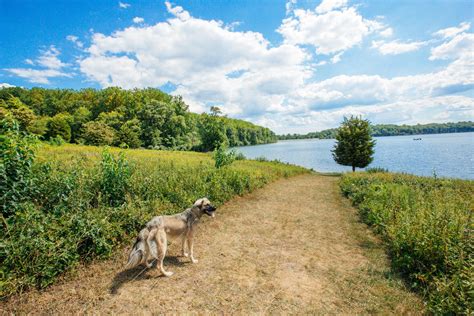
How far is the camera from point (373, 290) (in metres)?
4.01

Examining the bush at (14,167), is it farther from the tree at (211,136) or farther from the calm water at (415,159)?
the tree at (211,136)

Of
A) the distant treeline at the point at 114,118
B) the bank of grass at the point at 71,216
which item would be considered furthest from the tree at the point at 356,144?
the bank of grass at the point at 71,216

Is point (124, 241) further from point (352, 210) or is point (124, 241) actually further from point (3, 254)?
point (352, 210)

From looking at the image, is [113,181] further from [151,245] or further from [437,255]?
[437,255]

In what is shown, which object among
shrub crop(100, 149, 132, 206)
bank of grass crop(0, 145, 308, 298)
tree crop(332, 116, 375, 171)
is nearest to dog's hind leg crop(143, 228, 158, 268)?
bank of grass crop(0, 145, 308, 298)

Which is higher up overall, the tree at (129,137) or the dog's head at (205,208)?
the tree at (129,137)

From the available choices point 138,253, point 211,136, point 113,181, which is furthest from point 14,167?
point 211,136

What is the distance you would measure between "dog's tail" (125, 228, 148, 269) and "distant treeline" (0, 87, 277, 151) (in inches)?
1126

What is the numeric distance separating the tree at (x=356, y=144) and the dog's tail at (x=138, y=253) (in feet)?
86.1

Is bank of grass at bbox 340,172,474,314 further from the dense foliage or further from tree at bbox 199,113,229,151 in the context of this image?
tree at bbox 199,113,229,151

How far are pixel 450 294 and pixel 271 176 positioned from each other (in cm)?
1335

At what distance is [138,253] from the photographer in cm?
390

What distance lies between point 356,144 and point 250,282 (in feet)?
83.9

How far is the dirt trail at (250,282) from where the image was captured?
3.53 metres
